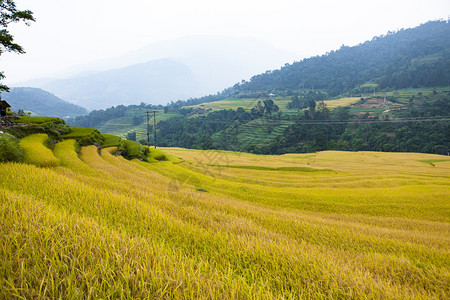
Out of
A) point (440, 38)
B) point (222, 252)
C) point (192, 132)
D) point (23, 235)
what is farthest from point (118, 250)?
point (440, 38)

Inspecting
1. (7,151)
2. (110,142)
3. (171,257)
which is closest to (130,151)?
(110,142)

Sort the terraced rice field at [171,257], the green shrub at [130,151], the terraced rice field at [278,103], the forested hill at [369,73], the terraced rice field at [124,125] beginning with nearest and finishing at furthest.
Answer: the terraced rice field at [171,257] → the green shrub at [130,151] → the terraced rice field at [278,103] → the terraced rice field at [124,125] → the forested hill at [369,73]

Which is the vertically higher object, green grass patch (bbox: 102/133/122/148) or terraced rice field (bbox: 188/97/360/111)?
terraced rice field (bbox: 188/97/360/111)

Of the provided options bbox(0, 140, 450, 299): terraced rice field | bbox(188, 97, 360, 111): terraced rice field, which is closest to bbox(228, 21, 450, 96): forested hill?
bbox(188, 97, 360, 111): terraced rice field

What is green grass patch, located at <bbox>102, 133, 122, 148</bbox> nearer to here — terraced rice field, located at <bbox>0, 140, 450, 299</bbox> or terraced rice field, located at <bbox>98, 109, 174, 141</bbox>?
terraced rice field, located at <bbox>0, 140, 450, 299</bbox>

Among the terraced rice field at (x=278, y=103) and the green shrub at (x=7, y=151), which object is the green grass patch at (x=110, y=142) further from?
the terraced rice field at (x=278, y=103)

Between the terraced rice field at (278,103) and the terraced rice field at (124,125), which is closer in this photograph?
the terraced rice field at (278,103)

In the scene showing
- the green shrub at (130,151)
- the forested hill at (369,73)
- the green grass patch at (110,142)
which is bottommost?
the green shrub at (130,151)

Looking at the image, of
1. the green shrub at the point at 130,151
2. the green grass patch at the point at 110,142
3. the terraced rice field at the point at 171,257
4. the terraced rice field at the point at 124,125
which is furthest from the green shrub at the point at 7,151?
the terraced rice field at the point at 124,125

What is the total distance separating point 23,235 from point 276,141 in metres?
69.9

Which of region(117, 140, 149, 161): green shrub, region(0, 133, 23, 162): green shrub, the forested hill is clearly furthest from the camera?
the forested hill

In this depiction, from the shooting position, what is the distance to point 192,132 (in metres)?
80.6

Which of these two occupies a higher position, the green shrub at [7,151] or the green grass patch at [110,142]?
the green shrub at [7,151]

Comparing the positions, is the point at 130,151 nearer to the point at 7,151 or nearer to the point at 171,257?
the point at 7,151
